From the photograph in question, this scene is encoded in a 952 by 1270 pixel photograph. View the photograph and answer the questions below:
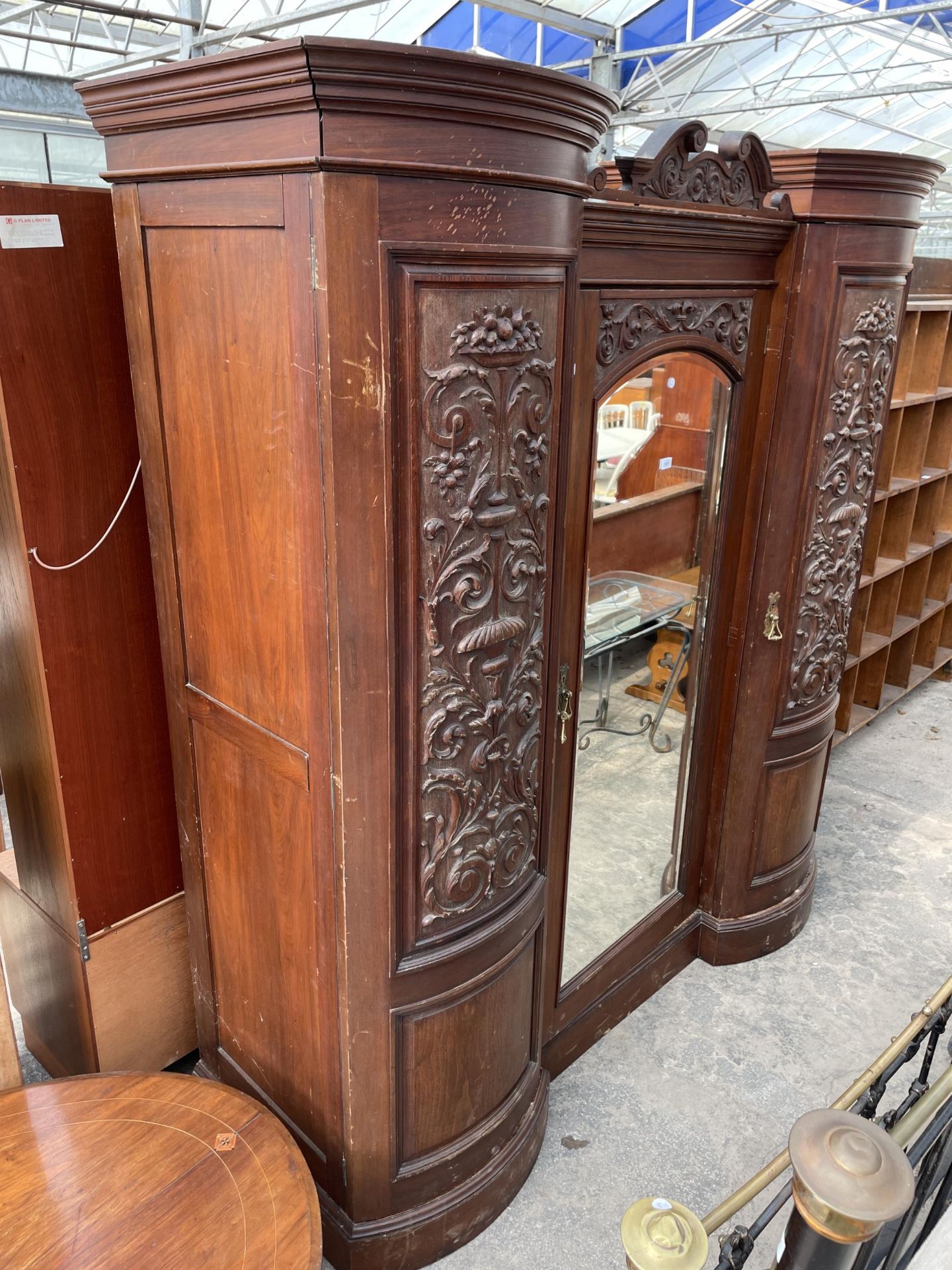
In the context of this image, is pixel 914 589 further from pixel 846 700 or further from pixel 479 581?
pixel 479 581

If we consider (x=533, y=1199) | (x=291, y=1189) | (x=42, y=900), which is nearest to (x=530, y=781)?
(x=291, y=1189)

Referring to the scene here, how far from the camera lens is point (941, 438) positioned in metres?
4.22

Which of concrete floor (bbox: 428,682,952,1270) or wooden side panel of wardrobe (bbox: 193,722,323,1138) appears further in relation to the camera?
concrete floor (bbox: 428,682,952,1270)

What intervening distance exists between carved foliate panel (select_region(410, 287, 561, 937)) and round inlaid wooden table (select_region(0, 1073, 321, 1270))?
443 mm

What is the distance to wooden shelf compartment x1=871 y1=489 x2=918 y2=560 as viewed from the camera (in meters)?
3.98

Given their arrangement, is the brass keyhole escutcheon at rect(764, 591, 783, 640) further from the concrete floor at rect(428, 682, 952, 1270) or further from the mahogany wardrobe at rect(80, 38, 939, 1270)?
the concrete floor at rect(428, 682, 952, 1270)

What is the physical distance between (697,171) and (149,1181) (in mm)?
2110

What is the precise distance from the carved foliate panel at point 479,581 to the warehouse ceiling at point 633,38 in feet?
17.6

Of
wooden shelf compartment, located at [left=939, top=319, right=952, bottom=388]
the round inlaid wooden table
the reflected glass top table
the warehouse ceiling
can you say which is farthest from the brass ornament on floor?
the warehouse ceiling

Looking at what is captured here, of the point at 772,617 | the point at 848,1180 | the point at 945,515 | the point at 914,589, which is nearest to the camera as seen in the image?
the point at 848,1180

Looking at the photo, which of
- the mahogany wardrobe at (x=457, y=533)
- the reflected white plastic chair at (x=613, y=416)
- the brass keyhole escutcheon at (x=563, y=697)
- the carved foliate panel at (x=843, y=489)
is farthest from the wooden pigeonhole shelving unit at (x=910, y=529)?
the brass keyhole escutcheon at (x=563, y=697)

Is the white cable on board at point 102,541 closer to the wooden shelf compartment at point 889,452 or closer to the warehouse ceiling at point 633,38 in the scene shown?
the wooden shelf compartment at point 889,452

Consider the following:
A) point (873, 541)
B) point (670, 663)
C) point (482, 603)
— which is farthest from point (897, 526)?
point (482, 603)

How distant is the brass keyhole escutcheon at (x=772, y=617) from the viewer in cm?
244
